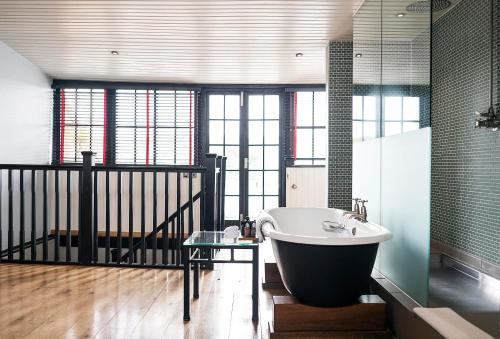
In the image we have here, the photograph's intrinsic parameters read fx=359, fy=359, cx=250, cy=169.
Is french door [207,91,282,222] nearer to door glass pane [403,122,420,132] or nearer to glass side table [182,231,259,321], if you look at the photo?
glass side table [182,231,259,321]

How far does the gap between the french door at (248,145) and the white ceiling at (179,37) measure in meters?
0.39

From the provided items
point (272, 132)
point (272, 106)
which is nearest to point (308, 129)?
point (272, 132)

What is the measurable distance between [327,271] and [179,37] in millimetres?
3022

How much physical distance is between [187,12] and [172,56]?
1.16 meters

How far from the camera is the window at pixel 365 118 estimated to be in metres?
2.89

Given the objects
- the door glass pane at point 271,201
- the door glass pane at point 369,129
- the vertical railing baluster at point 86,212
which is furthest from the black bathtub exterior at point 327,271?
the door glass pane at point 271,201

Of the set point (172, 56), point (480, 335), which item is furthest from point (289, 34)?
point (480, 335)

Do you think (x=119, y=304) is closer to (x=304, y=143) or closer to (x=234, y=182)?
(x=234, y=182)

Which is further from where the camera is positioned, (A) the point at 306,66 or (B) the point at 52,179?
(B) the point at 52,179

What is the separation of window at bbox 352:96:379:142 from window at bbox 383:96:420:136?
0.23 m

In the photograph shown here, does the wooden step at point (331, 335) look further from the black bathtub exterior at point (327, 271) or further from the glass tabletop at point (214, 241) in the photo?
the glass tabletop at point (214, 241)

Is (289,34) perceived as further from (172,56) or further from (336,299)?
(336,299)

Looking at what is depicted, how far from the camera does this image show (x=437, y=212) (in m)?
2.65

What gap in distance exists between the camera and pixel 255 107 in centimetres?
556
